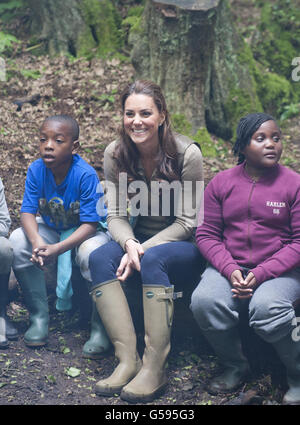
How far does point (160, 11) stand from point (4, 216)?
2.89 meters

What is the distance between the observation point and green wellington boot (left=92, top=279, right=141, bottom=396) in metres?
3.70

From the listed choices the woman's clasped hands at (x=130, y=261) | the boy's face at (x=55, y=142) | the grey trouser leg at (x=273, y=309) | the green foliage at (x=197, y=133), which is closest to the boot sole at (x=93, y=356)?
the woman's clasped hands at (x=130, y=261)

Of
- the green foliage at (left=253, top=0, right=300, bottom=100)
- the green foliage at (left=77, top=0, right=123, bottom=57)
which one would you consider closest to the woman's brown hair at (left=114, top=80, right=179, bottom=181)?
the green foliage at (left=77, top=0, right=123, bottom=57)

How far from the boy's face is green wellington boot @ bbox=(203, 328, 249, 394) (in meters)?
1.69

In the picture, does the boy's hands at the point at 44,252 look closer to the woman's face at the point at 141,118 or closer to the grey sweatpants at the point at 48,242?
the grey sweatpants at the point at 48,242

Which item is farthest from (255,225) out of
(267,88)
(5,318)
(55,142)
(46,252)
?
(267,88)

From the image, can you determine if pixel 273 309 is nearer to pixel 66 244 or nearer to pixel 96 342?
pixel 96 342

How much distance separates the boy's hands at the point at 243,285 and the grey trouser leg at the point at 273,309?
0.04 meters

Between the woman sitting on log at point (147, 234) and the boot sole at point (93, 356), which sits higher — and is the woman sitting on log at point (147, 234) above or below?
above

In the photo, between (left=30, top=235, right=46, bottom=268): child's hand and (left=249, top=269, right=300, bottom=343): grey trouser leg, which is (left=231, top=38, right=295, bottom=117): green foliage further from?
(left=249, top=269, right=300, bottom=343): grey trouser leg

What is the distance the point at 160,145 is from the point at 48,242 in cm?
113

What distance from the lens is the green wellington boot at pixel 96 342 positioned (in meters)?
4.07

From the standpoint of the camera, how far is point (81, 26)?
296 inches

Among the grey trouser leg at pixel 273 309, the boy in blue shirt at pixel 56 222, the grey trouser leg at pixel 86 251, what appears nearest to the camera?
the grey trouser leg at pixel 273 309
